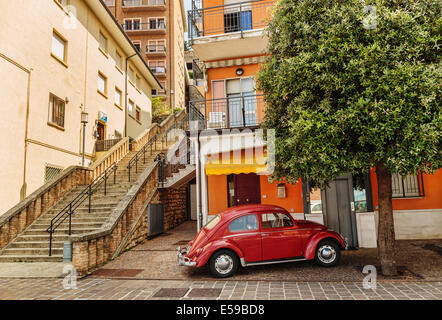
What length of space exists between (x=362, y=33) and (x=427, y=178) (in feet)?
24.7

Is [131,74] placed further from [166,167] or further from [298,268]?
[298,268]

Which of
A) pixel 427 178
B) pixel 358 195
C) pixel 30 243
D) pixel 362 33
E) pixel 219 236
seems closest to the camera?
pixel 362 33

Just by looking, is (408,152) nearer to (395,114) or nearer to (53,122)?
(395,114)

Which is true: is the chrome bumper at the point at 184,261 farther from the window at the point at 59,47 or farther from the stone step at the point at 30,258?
the window at the point at 59,47

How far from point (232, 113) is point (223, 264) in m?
7.10

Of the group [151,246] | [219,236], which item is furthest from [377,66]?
[151,246]

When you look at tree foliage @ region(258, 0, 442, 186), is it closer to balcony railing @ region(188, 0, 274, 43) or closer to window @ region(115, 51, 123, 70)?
balcony railing @ region(188, 0, 274, 43)

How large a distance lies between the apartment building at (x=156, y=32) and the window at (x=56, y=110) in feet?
77.4

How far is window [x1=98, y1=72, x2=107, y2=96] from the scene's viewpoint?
19.0 metres

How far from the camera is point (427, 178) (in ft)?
35.0

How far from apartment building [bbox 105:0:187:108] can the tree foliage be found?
33.0 m

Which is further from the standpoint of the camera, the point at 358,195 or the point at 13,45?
the point at 13,45

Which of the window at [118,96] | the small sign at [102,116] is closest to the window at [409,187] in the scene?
the small sign at [102,116]

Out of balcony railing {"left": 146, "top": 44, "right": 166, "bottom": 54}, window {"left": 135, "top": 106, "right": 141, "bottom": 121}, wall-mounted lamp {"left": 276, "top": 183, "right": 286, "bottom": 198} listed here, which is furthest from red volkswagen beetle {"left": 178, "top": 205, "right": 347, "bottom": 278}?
balcony railing {"left": 146, "top": 44, "right": 166, "bottom": 54}
